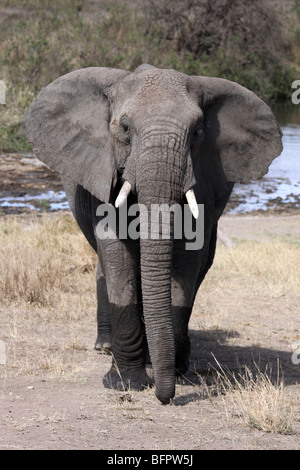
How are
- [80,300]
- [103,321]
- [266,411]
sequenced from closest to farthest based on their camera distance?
[266,411] < [103,321] < [80,300]

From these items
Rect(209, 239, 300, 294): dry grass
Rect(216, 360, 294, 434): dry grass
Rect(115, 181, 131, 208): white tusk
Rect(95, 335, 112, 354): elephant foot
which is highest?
Rect(115, 181, 131, 208): white tusk

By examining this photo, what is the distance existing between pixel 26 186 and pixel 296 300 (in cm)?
780

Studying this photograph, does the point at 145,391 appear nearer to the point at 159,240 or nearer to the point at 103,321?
the point at 159,240

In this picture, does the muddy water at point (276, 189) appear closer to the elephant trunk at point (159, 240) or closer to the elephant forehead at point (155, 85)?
the elephant forehead at point (155, 85)

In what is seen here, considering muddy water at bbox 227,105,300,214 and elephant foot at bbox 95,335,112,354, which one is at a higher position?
elephant foot at bbox 95,335,112,354

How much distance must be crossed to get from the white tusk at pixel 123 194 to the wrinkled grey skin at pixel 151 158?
0.17 feet

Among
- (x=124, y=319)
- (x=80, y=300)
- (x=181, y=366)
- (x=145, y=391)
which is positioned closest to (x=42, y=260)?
(x=80, y=300)

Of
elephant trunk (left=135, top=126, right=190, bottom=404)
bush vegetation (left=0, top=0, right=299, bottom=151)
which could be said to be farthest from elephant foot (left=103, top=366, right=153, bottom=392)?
bush vegetation (left=0, top=0, right=299, bottom=151)

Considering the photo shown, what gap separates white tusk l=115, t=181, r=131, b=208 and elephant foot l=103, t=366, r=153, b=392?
122 cm

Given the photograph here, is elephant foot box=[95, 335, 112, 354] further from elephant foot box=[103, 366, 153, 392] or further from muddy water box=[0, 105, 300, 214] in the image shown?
muddy water box=[0, 105, 300, 214]

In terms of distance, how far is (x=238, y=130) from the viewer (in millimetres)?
5758

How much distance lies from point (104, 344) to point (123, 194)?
202 cm

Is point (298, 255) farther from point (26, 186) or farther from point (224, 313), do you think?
point (26, 186)

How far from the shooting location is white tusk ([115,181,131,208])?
4.98m
